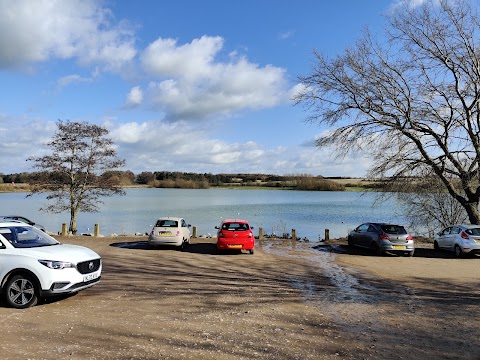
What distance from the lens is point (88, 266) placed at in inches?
322

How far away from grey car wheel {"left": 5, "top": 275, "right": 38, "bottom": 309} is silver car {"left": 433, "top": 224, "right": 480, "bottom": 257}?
16.4 meters

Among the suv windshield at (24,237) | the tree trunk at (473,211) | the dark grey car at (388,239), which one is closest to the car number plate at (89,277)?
the suv windshield at (24,237)

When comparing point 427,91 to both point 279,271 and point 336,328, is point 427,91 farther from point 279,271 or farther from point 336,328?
point 336,328

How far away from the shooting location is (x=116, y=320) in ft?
22.2

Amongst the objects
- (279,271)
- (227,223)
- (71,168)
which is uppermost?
(71,168)

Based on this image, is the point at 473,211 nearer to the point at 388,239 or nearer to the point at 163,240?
the point at 388,239

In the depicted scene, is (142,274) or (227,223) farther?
(227,223)

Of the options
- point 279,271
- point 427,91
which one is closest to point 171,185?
point 427,91

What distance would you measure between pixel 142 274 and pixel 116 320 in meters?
4.73

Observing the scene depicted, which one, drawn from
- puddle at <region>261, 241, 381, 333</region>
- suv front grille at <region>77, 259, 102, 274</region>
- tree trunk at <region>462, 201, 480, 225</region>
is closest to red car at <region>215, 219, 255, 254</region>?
puddle at <region>261, 241, 381, 333</region>

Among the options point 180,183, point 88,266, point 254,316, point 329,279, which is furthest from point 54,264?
point 180,183

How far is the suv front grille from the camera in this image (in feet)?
26.1

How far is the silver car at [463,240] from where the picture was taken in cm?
1716

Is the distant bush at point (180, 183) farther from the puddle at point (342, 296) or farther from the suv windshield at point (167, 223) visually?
the puddle at point (342, 296)
